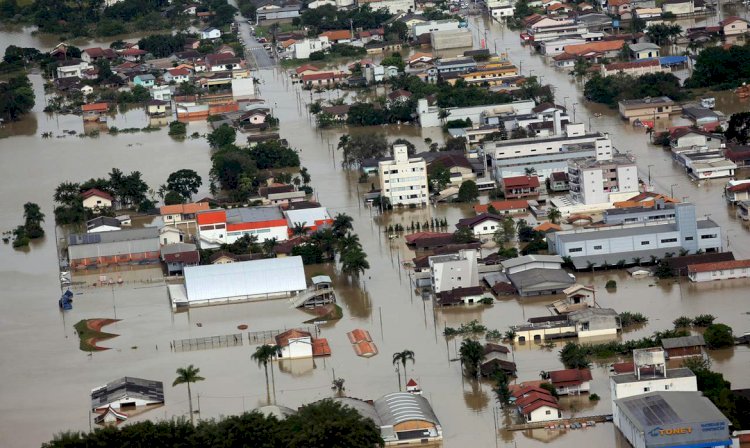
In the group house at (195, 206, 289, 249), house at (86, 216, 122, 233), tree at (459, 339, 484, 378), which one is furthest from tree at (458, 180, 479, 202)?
tree at (459, 339, 484, 378)

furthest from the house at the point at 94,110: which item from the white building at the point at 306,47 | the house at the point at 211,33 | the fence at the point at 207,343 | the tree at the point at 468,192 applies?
the fence at the point at 207,343

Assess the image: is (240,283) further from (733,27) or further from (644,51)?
(733,27)

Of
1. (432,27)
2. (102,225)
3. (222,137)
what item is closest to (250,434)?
(102,225)

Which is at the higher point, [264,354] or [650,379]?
[264,354]

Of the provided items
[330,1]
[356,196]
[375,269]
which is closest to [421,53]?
[330,1]

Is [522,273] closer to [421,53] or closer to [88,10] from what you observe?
[421,53]

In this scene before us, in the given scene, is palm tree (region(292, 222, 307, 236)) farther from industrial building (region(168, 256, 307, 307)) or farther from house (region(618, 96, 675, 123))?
house (region(618, 96, 675, 123))

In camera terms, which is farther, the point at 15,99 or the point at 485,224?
the point at 15,99

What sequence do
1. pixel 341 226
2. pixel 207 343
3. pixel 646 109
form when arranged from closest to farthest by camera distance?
pixel 207 343 < pixel 341 226 < pixel 646 109

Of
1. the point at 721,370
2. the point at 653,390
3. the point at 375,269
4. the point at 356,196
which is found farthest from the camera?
the point at 356,196
